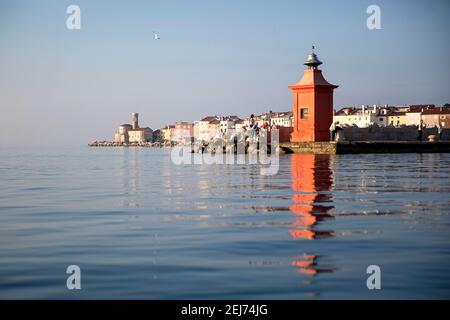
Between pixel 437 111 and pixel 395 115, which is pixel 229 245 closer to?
pixel 437 111

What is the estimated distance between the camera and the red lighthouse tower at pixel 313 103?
55000mm

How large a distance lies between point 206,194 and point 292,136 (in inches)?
1683

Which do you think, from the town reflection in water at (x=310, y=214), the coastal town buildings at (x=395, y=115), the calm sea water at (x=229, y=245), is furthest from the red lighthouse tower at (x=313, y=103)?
the coastal town buildings at (x=395, y=115)

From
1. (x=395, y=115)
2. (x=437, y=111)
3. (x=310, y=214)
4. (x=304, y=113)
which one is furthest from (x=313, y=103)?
(x=395, y=115)

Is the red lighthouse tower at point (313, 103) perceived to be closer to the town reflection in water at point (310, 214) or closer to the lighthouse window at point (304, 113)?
the lighthouse window at point (304, 113)

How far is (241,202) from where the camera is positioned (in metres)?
13.6

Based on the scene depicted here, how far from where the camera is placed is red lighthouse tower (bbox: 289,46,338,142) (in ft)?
180

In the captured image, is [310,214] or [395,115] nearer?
[310,214]

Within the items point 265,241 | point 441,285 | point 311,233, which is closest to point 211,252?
point 265,241

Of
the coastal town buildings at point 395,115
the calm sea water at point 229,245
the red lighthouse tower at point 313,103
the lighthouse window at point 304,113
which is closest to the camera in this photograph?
the calm sea water at point 229,245

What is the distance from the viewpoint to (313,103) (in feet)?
180

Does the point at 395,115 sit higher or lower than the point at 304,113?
higher
